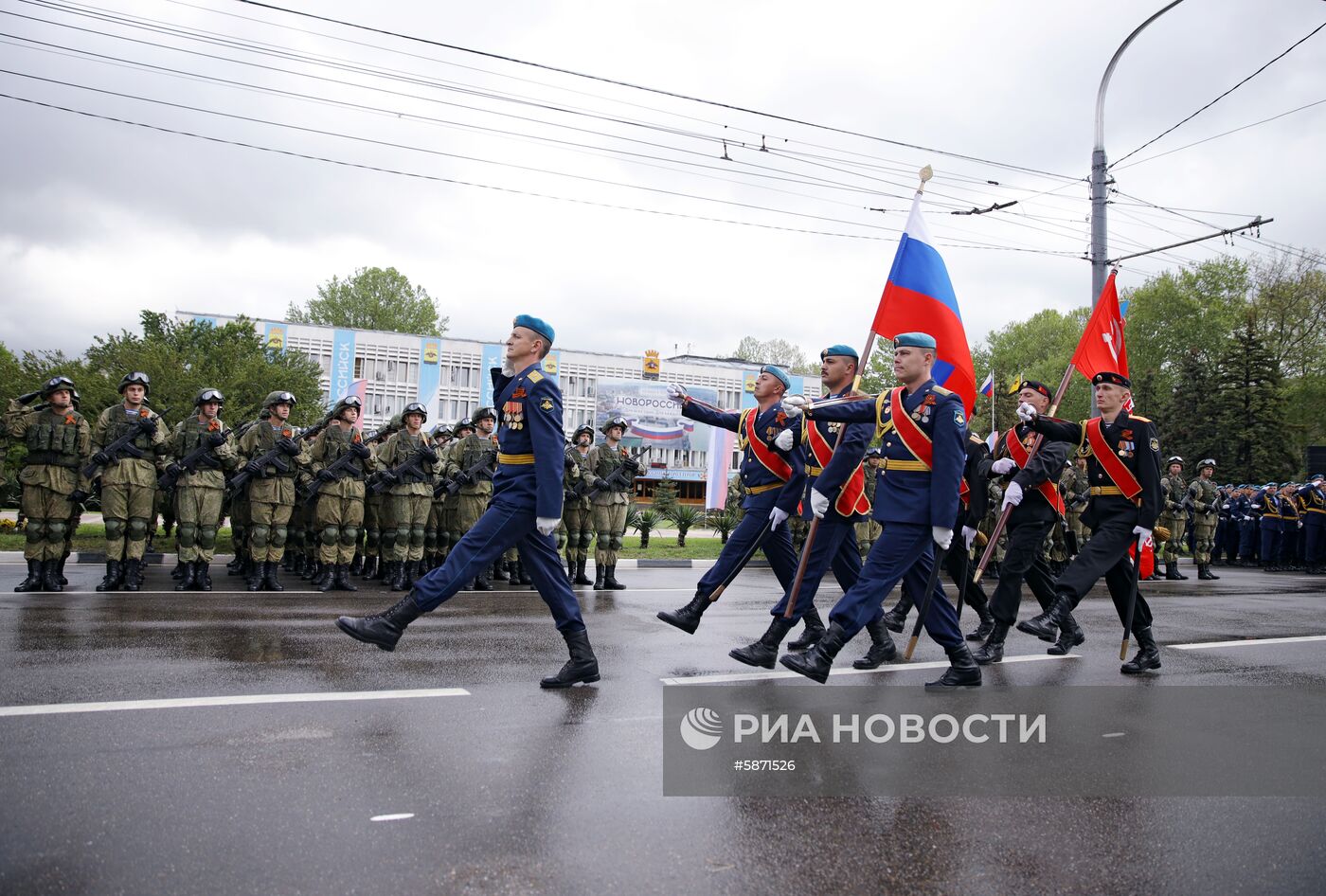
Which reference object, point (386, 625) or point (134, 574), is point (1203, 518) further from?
point (134, 574)

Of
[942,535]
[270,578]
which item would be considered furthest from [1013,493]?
[270,578]

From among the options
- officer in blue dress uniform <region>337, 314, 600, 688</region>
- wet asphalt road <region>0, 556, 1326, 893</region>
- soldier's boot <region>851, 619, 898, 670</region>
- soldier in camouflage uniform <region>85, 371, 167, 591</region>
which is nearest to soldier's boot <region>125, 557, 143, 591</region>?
soldier in camouflage uniform <region>85, 371, 167, 591</region>

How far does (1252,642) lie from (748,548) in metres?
4.90

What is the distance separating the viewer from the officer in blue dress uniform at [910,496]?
5.80 metres

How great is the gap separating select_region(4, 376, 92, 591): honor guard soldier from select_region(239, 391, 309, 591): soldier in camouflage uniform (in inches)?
65.3

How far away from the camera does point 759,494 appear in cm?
727

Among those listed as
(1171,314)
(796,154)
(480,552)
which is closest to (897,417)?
(480,552)

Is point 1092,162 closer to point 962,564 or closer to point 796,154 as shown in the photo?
point 796,154

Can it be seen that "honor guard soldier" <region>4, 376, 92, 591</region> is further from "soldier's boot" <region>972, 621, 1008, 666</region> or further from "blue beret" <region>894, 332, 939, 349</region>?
"soldier's boot" <region>972, 621, 1008, 666</region>

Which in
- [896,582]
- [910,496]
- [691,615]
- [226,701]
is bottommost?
[226,701]

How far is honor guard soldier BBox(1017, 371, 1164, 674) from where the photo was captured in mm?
7066

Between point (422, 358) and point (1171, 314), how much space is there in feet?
138

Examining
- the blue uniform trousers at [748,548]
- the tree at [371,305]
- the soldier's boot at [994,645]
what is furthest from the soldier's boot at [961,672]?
the tree at [371,305]

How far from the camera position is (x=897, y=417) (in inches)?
244
